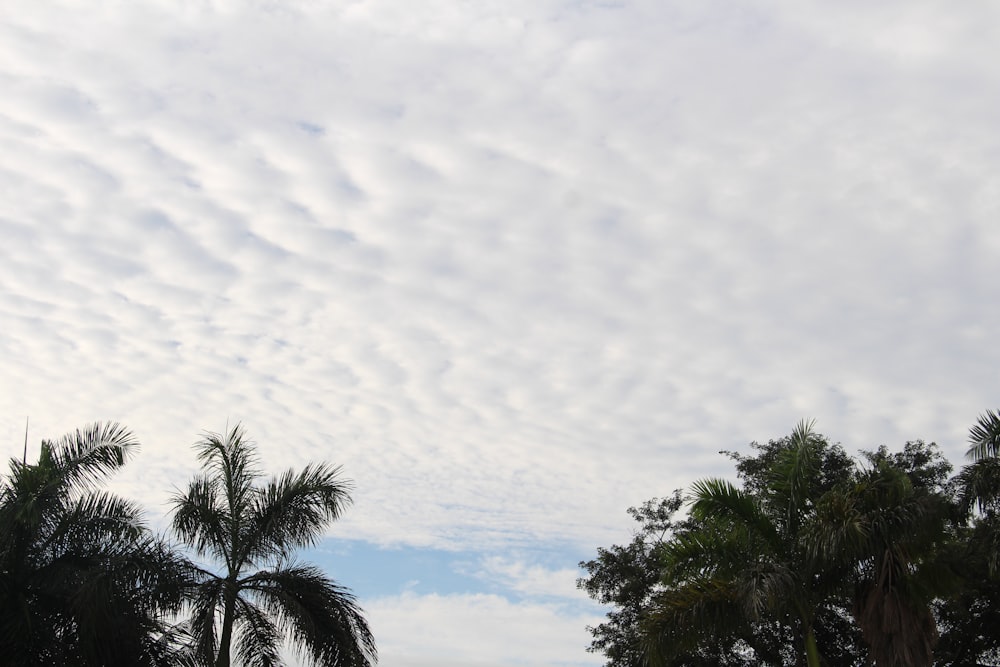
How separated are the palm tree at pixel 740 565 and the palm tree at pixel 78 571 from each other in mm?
9224

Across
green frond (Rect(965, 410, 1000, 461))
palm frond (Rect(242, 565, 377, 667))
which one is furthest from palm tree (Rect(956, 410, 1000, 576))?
palm frond (Rect(242, 565, 377, 667))

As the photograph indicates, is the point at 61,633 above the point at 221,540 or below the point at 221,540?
below

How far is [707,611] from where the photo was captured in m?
16.9

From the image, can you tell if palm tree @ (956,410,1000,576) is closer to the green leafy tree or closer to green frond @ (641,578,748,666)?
the green leafy tree

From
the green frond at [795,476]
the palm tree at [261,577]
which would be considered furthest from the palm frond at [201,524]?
the green frond at [795,476]

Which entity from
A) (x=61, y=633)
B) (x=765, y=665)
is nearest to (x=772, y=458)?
(x=765, y=665)

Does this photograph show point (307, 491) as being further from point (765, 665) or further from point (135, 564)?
point (765, 665)

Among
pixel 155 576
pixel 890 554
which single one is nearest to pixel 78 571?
pixel 155 576

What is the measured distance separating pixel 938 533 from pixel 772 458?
11.7 metres

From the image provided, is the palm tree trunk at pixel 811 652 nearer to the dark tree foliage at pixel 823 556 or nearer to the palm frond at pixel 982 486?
the dark tree foliage at pixel 823 556

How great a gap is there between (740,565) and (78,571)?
12.5 meters

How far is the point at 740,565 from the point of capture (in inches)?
689

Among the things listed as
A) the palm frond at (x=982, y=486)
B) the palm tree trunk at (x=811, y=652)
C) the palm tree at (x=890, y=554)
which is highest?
the palm frond at (x=982, y=486)

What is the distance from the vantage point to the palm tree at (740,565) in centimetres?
1684
